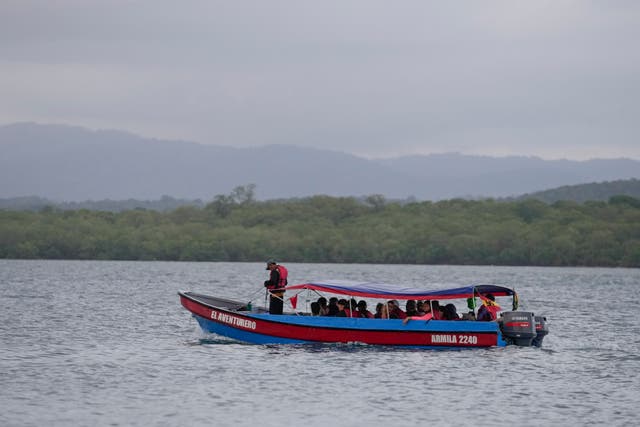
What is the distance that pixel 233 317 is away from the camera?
112 feet

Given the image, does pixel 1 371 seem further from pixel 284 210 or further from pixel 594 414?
pixel 284 210

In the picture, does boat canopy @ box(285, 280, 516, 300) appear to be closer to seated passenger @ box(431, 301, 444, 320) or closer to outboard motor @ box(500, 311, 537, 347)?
seated passenger @ box(431, 301, 444, 320)

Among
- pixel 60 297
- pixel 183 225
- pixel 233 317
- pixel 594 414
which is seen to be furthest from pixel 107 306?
pixel 183 225

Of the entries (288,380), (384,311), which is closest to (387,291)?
(384,311)

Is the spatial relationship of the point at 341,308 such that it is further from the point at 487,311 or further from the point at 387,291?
the point at 487,311

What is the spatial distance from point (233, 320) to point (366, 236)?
374 feet

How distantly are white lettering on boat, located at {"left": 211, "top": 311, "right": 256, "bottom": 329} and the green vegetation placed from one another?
105 metres

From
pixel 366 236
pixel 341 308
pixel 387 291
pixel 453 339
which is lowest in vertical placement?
pixel 453 339

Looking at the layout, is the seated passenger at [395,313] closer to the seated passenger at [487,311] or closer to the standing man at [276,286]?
the seated passenger at [487,311]

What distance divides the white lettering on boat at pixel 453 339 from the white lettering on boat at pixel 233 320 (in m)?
5.84

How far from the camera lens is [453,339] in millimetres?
33094

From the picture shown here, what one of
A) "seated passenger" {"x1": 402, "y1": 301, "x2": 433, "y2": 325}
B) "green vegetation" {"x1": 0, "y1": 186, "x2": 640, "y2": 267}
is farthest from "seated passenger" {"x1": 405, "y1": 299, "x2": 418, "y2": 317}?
"green vegetation" {"x1": 0, "y1": 186, "x2": 640, "y2": 267}

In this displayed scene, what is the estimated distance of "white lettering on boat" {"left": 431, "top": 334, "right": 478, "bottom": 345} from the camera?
33031mm

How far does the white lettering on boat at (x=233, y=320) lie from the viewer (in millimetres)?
33781
